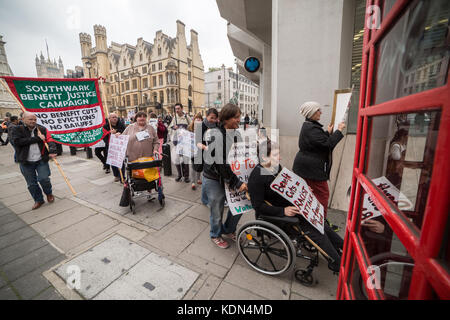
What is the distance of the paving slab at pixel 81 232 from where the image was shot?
2855 mm

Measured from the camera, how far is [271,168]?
7.07ft

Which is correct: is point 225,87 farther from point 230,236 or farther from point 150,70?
point 230,236

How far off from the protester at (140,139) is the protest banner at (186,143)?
2.57 feet

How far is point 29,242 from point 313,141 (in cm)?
445

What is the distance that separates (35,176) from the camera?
12.9 ft

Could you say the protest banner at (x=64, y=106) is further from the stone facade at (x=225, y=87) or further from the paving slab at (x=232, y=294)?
the stone facade at (x=225, y=87)

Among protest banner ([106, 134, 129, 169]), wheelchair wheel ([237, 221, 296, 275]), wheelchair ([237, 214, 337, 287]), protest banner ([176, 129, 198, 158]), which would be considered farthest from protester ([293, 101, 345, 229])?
protest banner ([106, 134, 129, 169])

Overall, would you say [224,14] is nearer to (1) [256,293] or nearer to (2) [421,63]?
(2) [421,63]

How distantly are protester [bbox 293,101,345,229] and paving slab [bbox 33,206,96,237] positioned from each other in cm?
404

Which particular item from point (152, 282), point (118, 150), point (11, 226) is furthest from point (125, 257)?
point (11, 226)

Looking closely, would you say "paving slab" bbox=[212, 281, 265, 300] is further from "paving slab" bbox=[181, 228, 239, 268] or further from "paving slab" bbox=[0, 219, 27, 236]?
"paving slab" bbox=[0, 219, 27, 236]

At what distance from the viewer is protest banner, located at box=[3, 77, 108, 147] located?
11.2 ft
